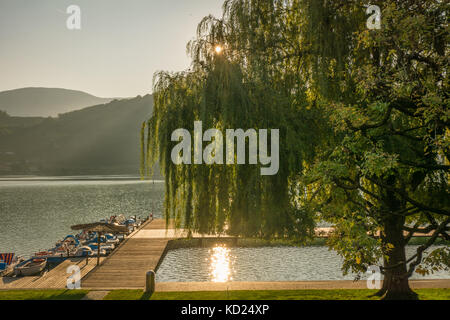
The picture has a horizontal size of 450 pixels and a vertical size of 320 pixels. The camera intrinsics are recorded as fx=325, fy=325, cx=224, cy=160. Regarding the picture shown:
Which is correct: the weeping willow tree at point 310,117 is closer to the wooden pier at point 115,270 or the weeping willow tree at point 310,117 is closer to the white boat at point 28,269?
the wooden pier at point 115,270

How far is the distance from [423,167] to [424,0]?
408 centimetres

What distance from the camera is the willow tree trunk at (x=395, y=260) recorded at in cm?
946

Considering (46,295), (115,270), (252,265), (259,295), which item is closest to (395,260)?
(259,295)

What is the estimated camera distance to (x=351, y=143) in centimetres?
742

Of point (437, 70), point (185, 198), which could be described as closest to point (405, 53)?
point (437, 70)

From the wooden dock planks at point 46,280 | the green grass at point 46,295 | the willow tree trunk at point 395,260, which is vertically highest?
the willow tree trunk at point 395,260

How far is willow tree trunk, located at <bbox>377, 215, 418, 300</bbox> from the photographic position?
9461 millimetres

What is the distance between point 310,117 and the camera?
8.67 metres

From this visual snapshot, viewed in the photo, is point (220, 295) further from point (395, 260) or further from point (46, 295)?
point (46, 295)

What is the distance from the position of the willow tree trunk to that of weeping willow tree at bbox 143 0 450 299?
7 cm

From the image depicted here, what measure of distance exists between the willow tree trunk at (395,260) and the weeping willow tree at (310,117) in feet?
0.21

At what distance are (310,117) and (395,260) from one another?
529 centimetres

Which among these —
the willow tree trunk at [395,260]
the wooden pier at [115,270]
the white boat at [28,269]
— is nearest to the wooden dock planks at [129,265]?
the wooden pier at [115,270]
